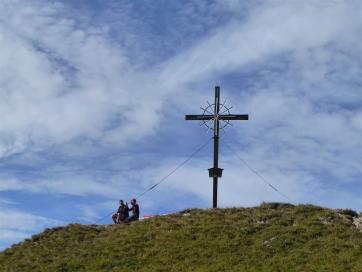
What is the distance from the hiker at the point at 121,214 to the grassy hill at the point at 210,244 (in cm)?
126

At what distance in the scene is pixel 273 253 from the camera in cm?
2697

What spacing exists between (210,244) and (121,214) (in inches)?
339

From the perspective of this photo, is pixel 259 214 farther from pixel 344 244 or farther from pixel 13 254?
pixel 13 254

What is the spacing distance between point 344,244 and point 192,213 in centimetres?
1052

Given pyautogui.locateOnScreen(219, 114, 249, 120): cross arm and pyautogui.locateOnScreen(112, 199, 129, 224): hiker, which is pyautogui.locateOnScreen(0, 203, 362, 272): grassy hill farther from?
pyautogui.locateOnScreen(219, 114, 249, 120): cross arm

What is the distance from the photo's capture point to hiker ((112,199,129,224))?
36.0 m

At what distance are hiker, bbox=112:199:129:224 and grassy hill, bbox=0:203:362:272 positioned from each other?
1.26m

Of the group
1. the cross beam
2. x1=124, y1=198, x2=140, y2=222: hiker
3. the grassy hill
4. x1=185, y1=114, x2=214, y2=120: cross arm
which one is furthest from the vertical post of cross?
x1=124, y1=198, x2=140, y2=222: hiker

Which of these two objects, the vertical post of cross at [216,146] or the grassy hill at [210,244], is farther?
the vertical post of cross at [216,146]

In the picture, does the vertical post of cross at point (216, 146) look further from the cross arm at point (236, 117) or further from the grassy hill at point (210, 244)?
the grassy hill at point (210, 244)

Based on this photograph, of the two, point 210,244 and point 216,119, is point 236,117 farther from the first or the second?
point 210,244

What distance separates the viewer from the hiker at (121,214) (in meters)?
36.0

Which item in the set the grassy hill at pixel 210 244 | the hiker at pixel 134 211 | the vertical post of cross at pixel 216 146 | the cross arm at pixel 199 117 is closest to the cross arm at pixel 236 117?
the vertical post of cross at pixel 216 146

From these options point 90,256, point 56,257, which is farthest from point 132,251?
point 56,257
